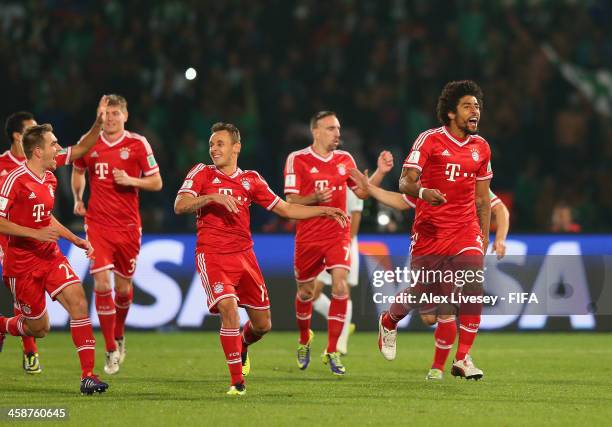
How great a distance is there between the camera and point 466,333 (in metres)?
10.2

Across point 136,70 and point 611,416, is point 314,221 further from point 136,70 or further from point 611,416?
point 136,70

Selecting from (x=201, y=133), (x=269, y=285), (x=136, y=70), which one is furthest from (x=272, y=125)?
(x=269, y=285)

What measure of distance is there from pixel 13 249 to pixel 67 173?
749 cm

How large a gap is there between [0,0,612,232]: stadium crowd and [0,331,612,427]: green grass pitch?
15.2 ft

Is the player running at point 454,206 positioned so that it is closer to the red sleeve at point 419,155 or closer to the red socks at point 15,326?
the red sleeve at point 419,155

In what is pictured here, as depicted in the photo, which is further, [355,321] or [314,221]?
[355,321]

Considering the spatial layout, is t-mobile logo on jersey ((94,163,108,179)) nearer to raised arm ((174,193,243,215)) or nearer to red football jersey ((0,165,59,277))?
red football jersey ((0,165,59,277))

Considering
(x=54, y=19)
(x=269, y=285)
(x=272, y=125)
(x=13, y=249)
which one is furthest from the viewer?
(x=54, y=19)

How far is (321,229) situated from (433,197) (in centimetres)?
224

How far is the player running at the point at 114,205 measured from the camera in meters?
11.5

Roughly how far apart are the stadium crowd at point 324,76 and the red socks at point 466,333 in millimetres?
7739

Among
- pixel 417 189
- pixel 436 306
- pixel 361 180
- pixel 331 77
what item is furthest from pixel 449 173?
pixel 331 77

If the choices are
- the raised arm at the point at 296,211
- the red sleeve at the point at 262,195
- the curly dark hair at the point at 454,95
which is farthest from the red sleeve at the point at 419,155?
the red sleeve at the point at 262,195

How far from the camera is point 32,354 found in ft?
36.9
